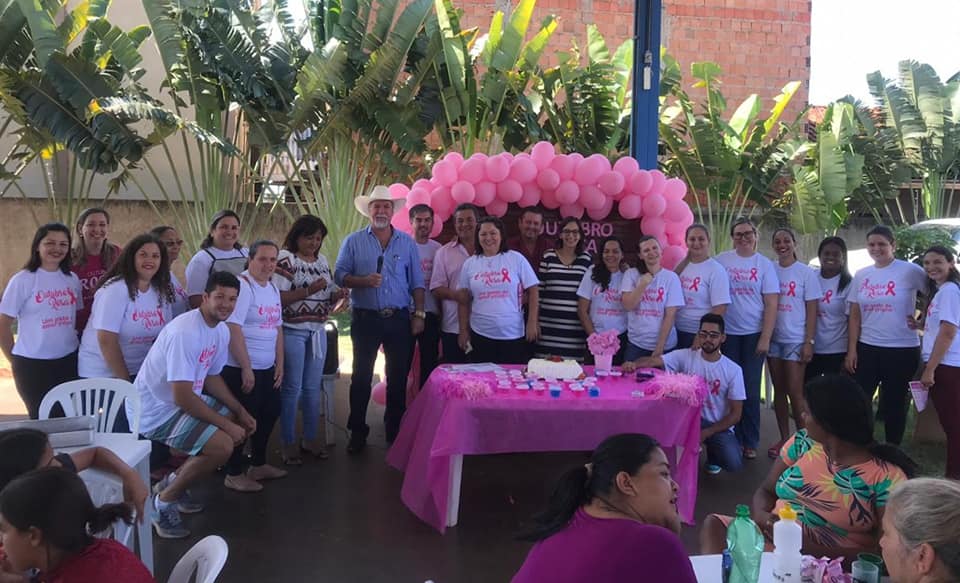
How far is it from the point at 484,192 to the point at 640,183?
4.16 feet

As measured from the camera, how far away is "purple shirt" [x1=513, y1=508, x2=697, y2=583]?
1647 millimetres

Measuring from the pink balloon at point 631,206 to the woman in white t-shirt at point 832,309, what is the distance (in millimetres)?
1451

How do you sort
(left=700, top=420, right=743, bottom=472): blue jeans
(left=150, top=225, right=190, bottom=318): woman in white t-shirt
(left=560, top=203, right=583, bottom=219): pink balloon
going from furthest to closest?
(left=560, top=203, right=583, bottom=219): pink balloon
(left=700, top=420, right=743, bottom=472): blue jeans
(left=150, top=225, right=190, bottom=318): woman in white t-shirt

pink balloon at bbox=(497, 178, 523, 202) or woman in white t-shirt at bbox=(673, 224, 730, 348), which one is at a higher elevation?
pink balloon at bbox=(497, 178, 523, 202)

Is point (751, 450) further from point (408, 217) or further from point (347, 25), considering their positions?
point (347, 25)

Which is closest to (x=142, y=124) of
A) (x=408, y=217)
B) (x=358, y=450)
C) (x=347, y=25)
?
(x=347, y=25)

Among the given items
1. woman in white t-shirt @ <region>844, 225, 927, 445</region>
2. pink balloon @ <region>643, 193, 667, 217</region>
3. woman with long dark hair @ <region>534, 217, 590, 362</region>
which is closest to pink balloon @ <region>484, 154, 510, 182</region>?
woman with long dark hair @ <region>534, 217, 590, 362</region>

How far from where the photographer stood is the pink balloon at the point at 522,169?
19.6 feet

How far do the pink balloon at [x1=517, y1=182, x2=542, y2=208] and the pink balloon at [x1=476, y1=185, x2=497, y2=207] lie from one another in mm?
267

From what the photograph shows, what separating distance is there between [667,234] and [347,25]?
200 inches

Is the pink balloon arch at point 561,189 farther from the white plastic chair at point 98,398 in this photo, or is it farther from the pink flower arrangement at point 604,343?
the white plastic chair at point 98,398

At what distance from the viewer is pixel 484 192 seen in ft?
19.6

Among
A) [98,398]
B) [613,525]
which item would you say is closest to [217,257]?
[98,398]

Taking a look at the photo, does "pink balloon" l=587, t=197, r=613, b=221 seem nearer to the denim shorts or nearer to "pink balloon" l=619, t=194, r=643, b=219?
"pink balloon" l=619, t=194, r=643, b=219
